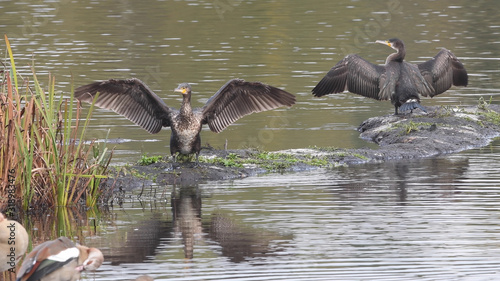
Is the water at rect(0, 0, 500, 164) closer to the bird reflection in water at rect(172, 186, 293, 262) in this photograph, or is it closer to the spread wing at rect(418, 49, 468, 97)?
the spread wing at rect(418, 49, 468, 97)

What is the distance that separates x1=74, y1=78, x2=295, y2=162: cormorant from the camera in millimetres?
12656

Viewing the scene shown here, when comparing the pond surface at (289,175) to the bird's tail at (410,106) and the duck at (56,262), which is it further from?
the duck at (56,262)

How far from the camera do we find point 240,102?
1304 centimetres

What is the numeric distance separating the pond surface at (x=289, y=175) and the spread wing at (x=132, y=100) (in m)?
1.14

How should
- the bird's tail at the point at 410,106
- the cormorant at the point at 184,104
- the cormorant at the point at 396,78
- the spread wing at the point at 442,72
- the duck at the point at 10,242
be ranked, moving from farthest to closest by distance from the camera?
the spread wing at the point at 442,72 < the cormorant at the point at 396,78 < the bird's tail at the point at 410,106 < the cormorant at the point at 184,104 < the duck at the point at 10,242

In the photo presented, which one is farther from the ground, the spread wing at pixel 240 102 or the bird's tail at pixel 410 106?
the spread wing at pixel 240 102

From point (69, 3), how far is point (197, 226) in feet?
93.0

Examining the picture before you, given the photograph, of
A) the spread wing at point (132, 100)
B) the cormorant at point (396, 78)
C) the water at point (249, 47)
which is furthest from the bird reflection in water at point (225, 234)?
the cormorant at point (396, 78)

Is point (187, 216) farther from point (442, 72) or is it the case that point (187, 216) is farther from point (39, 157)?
point (442, 72)

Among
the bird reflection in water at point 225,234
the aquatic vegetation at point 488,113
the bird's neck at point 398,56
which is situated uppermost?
the bird's neck at point 398,56

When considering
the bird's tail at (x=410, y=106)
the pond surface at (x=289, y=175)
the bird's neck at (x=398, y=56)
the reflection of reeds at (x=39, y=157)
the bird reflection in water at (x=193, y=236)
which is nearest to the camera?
the pond surface at (x=289, y=175)

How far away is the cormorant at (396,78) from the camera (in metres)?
16.4

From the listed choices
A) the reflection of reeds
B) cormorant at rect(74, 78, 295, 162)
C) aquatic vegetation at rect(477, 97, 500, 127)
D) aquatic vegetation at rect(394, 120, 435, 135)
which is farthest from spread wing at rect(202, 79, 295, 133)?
aquatic vegetation at rect(477, 97, 500, 127)

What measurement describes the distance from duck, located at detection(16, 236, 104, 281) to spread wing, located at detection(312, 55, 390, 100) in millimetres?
10021
